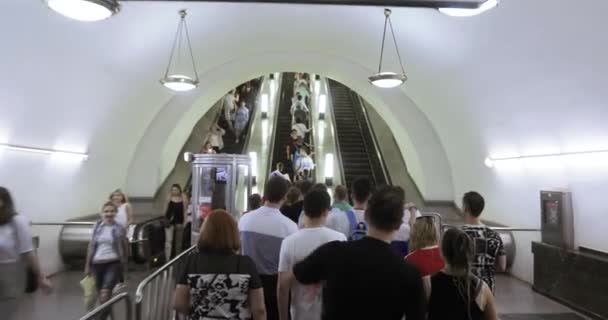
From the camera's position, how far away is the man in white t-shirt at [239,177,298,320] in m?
3.53

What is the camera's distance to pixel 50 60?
588cm

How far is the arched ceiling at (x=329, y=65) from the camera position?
5.29 metres

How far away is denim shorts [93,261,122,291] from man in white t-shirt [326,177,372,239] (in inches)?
92.7

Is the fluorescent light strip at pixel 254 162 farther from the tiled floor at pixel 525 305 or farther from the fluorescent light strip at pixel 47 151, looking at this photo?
the tiled floor at pixel 525 305

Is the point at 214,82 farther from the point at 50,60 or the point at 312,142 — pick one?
the point at 312,142

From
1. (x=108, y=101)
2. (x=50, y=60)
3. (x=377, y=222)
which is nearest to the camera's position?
(x=377, y=222)

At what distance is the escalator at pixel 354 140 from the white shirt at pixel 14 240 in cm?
981

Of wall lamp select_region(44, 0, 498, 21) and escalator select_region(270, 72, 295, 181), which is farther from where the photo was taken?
escalator select_region(270, 72, 295, 181)

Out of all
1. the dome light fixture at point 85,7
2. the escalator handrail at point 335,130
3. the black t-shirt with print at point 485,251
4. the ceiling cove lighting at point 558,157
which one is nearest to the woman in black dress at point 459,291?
the black t-shirt with print at point 485,251

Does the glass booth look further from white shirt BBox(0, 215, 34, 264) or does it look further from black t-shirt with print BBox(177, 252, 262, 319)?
black t-shirt with print BBox(177, 252, 262, 319)

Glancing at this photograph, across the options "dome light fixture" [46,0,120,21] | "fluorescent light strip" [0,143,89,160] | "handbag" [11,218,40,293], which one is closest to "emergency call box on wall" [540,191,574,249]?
"dome light fixture" [46,0,120,21]

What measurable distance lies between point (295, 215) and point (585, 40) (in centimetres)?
356

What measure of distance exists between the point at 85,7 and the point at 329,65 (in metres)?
7.36

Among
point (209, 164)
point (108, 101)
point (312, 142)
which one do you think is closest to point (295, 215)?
point (209, 164)
